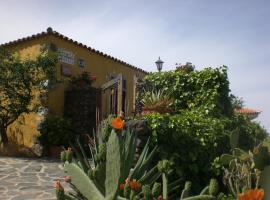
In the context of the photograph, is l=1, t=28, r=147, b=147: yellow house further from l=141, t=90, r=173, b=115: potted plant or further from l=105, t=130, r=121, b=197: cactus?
l=105, t=130, r=121, b=197: cactus

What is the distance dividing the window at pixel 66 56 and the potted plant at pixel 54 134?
2.29 metres

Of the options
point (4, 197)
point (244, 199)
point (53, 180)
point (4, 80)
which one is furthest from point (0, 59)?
point (244, 199)

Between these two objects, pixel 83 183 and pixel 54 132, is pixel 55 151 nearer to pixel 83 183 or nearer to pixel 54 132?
pixel 54 132

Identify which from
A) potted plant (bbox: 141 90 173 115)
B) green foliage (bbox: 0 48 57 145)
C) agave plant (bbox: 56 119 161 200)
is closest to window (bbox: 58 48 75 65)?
green foliage (bbox: 0 48 57 145)

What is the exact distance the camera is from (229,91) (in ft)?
32.5

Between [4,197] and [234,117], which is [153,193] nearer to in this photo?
[4,197]

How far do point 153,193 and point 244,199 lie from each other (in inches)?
42.9

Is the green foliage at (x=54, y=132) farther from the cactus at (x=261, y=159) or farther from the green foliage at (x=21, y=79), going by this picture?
the cactus at (x=261, y=159)

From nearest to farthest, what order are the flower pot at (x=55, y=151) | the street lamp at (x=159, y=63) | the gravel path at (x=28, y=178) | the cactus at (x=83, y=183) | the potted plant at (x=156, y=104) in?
the cactus at (x=83, y=183) < the gravel path at (x=28, y=178) < the potted plant at (x=156, y=104) < the flower pot at (x=55, y=151) < the street lamp at (x=159, y=63)

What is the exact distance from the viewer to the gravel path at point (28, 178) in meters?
6.46

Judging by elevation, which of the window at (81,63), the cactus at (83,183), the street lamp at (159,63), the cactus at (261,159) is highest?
the window at (81,63)

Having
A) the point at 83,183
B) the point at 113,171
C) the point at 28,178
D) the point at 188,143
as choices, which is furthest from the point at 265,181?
the point at 28,178

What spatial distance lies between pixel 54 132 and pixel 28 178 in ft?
12.5

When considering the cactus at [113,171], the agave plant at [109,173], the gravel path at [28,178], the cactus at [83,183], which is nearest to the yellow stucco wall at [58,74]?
the gravel path at [28,178]
